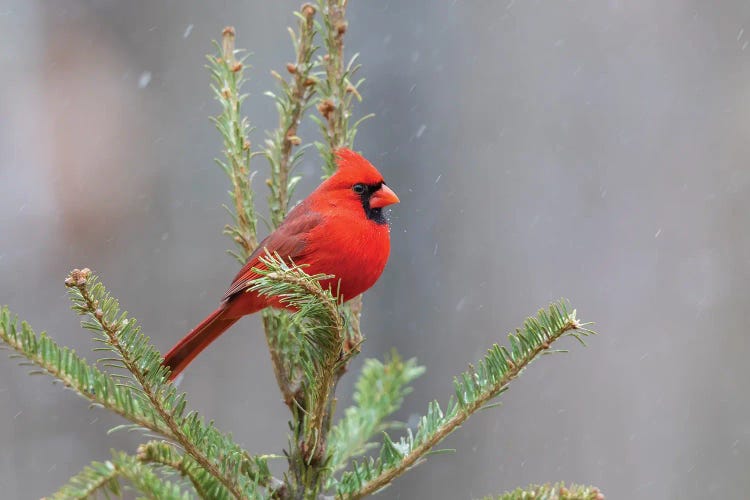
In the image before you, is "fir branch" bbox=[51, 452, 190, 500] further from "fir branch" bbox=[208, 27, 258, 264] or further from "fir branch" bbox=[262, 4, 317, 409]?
"fir branch" bbox=[208, 27, 258, 264]

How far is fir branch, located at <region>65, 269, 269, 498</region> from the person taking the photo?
77cm

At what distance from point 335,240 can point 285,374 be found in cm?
38

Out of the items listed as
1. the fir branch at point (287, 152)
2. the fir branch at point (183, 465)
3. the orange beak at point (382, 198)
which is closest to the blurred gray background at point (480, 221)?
the orange beak at point (382, 198)

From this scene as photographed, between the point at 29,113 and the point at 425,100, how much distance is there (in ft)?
5.13

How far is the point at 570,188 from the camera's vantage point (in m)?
3.03

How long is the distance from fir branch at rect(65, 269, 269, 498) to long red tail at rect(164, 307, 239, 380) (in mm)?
317

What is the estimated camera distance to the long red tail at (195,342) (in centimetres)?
126

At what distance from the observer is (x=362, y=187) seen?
1.46 metres

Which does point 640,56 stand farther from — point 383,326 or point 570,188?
point 383,326

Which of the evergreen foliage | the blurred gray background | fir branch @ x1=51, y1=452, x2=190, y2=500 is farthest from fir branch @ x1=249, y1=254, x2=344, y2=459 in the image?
the blurred gray background

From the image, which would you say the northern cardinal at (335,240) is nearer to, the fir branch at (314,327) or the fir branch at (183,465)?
the fir branch at (314,327)

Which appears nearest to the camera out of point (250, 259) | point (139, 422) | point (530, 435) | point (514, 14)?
point (139, 422)

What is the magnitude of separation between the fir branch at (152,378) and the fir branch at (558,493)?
30 cm

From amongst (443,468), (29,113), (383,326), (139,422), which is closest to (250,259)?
(139,422)
